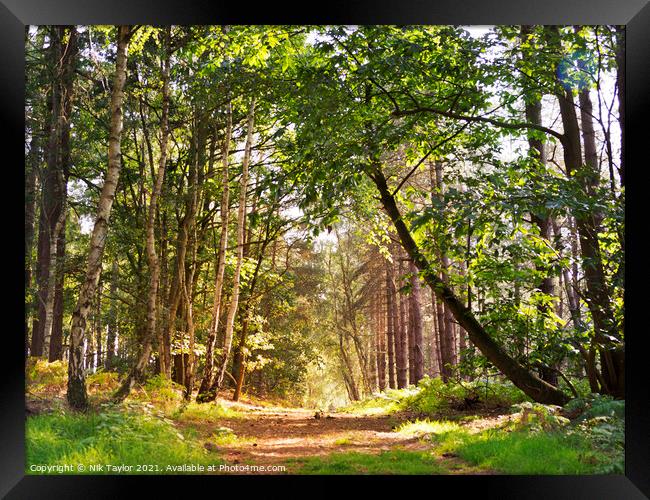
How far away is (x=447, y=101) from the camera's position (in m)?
5.10

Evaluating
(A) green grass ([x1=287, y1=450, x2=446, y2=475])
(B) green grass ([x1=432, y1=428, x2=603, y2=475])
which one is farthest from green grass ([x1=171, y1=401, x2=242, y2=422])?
(B) green grass ([x1=432, y1=428, x2=603, y2=475])

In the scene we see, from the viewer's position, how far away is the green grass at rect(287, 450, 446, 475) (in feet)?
13.4

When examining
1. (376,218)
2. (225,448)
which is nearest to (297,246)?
(376,218)

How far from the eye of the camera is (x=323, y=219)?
163 inches

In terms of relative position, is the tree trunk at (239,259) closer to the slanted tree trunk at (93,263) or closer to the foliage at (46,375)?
the slanted tree trunk at (93,263)

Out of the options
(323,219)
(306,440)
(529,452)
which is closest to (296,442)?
(306,440)

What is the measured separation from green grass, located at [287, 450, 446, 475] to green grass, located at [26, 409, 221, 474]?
763 millimetres

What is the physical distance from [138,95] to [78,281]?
2435 millimetres

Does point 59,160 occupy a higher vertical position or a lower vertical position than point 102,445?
higher

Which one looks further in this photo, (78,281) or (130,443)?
(78,281)
